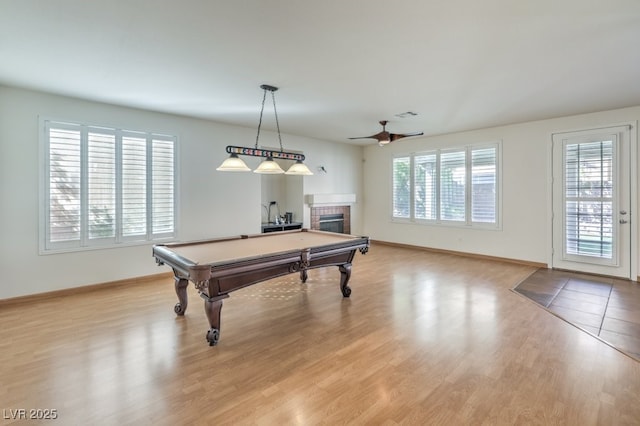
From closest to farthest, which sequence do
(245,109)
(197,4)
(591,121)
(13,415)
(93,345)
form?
(13,415)
(197,4)
(93,345)
(245,109)
(591,121)

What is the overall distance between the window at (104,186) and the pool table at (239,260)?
171cm

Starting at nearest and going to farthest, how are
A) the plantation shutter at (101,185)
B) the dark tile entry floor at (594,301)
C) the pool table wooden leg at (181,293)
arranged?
the dark tile entry floor at (594,301), the pool table wooden leg at (181,293), the plantation shutter at (101,185)

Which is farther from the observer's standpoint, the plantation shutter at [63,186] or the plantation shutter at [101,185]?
the plantation shutter at [101,185]

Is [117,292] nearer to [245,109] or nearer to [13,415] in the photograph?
[13,415]

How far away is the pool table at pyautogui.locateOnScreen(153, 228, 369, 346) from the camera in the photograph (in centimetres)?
270

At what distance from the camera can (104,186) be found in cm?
448

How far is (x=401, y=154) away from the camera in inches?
302

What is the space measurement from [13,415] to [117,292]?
103 inches

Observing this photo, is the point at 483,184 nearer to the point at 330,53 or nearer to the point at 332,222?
the point at 332,222

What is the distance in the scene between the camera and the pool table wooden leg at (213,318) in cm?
281

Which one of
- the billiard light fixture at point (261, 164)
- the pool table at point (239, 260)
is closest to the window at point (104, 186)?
the pool table at point (239, 260)

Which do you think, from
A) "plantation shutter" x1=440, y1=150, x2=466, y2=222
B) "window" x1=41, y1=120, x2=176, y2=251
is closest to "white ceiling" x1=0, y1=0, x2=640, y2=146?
"window" x1=41, y1=120, x2=176, y2=251

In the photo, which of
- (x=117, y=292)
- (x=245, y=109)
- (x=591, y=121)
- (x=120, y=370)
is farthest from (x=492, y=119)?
(x=117, y=292)

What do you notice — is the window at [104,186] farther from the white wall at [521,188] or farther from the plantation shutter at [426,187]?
the white wall at [521,188]
